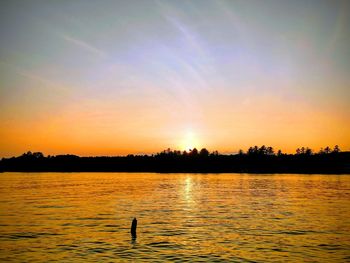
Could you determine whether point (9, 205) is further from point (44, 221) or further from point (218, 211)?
point (218, 211)

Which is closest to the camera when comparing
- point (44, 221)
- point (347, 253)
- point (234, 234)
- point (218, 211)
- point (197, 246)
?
point (347, 253)

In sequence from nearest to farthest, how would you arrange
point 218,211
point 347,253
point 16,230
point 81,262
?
point 81,262
point 347,253
point 16,230
point 218,211

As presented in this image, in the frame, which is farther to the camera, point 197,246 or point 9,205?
point 9,205

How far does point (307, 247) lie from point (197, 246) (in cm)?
1217

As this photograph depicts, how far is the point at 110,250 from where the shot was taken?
37.2 meters

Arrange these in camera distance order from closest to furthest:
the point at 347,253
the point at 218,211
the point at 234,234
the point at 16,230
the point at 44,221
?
the point at 347,253, the point at 234,234, the point at 16,230, the point at 44,221, the point at 218,211

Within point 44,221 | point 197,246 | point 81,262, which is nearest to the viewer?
point 81,262

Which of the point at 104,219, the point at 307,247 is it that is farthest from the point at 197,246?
the point at 104,219

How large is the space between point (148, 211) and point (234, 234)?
1088 inches

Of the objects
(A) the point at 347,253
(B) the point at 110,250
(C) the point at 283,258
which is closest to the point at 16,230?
(B) the point at 110,250

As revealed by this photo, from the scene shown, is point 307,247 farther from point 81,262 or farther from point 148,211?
point 148,211

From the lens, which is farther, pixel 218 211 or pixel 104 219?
pixel 218 211

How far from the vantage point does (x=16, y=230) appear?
162 ft

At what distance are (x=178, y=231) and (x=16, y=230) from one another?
74.3 feet
